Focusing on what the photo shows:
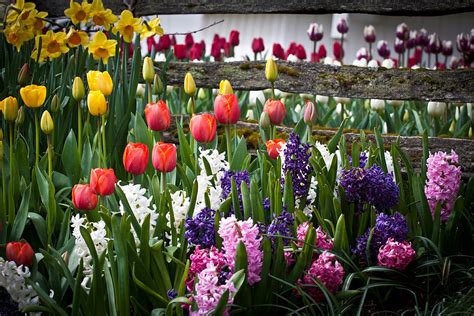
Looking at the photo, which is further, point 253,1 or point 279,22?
point 279,22

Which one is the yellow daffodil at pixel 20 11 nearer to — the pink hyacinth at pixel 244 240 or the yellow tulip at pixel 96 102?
the yellow tulip at pixel 96 102

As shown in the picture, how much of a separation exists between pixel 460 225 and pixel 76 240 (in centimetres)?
118

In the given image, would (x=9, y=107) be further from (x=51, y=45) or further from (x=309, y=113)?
(x=309, y=113)

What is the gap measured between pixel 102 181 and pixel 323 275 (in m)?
0.59

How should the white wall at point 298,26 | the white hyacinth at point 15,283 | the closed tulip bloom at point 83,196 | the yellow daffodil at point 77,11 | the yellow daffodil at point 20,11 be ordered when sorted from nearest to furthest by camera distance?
the white hyacinth at point 15,283 → the closed tulip bloom at point 83,196 → the yellow daffodil at point 20,11 → the yellow daffodil at point 77,11 → the white wall at point 298,26

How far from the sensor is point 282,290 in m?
2.03

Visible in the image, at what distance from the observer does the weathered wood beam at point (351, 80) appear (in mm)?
3031

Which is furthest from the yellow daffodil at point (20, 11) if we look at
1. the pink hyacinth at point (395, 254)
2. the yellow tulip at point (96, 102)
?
the pink hyacinth at point (395, 254)

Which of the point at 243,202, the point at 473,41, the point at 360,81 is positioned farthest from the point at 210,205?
the point at 473,41

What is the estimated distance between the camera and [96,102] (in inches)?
92.7

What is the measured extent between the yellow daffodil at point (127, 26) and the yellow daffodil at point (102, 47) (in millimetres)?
107

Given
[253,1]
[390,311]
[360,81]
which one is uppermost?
Result: [253,1]

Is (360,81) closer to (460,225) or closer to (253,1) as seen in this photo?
(253,1)

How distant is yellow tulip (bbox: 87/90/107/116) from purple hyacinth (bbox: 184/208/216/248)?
58 centimetres
